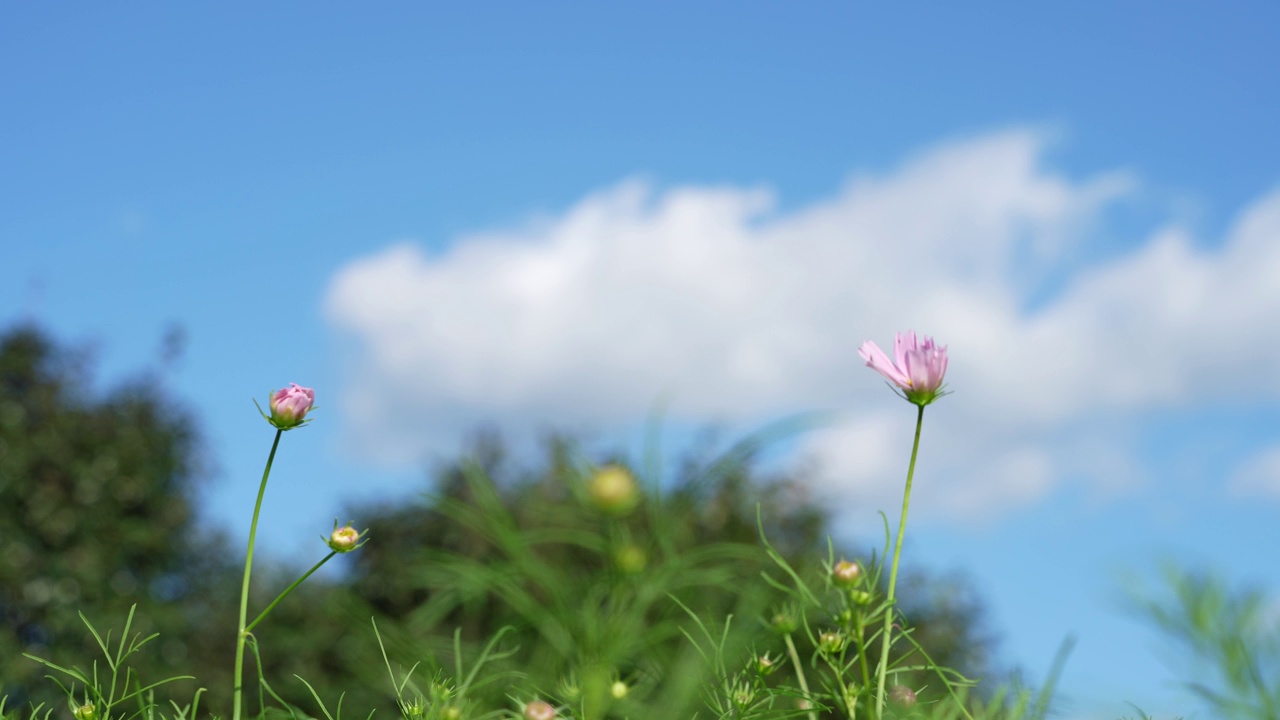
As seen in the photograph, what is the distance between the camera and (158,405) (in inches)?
811

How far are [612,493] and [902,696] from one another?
526 mm

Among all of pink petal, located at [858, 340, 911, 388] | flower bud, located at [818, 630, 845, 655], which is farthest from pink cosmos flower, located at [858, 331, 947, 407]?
flower bud, located at [818, 630, 845, 655]

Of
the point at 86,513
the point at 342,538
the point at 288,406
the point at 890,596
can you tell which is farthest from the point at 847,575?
the point at 86,513

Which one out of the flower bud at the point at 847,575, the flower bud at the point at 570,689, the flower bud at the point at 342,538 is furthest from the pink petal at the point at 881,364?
the flower bud at the point at 342,538

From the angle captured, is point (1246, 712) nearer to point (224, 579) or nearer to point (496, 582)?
point (496, 582)

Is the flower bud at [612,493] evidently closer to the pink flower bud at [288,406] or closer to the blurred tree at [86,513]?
the pink flower bud at [288,406]

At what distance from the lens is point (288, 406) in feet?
4.66

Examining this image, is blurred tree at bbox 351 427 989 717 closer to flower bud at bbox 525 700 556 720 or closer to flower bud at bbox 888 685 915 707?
flower bud at bbox 525 700 556 720

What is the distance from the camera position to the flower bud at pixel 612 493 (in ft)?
2.60

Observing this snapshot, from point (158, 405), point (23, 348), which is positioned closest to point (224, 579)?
point (158, 405)

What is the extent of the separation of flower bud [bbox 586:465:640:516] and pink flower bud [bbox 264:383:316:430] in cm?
72

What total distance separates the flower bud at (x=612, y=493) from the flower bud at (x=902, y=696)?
0.44 m

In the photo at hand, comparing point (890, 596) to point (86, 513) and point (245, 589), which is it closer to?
point (245, 589)

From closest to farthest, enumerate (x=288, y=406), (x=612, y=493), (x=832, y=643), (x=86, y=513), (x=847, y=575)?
(x=612, y=493), (x=847, y=575), (x=832, y=643), (x=288, y=406), (x=86, y=513)
